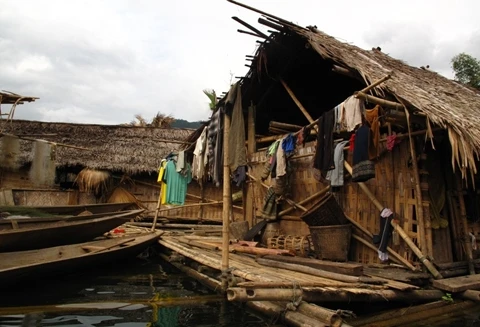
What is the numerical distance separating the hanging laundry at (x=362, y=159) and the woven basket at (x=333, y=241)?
1.17m

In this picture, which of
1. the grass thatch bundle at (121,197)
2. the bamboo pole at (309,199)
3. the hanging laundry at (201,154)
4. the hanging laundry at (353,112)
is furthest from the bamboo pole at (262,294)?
the grass thatch bundle at (121,197)

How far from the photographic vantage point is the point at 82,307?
5.27 meters

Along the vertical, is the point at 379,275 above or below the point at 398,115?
below

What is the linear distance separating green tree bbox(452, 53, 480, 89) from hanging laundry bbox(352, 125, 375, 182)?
13.7m

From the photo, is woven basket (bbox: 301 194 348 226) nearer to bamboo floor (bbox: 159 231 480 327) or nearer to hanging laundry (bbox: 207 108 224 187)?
bamboo floor (bbox: 159 231 480 327)

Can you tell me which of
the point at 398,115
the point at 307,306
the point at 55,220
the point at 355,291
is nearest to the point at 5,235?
the point at 55,220

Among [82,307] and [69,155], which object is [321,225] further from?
[69,155]

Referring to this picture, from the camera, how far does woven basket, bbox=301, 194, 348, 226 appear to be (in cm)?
605

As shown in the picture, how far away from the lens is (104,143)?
16.9 m

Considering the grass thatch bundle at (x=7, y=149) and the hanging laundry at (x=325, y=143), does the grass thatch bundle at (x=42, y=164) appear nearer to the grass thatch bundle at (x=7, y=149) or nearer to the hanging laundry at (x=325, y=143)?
the grass thatch bundle at (x=7, y=149)

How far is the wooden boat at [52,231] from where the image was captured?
6.93 metres

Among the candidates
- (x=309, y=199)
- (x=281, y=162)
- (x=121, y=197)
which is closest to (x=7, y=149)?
(x=121, y=197)

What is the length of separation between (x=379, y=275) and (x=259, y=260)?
80.0 inches

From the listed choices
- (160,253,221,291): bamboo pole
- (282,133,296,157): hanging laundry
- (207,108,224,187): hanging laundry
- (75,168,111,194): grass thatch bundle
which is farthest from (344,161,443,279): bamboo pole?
(75,168,111,194): grass thatch bundle
